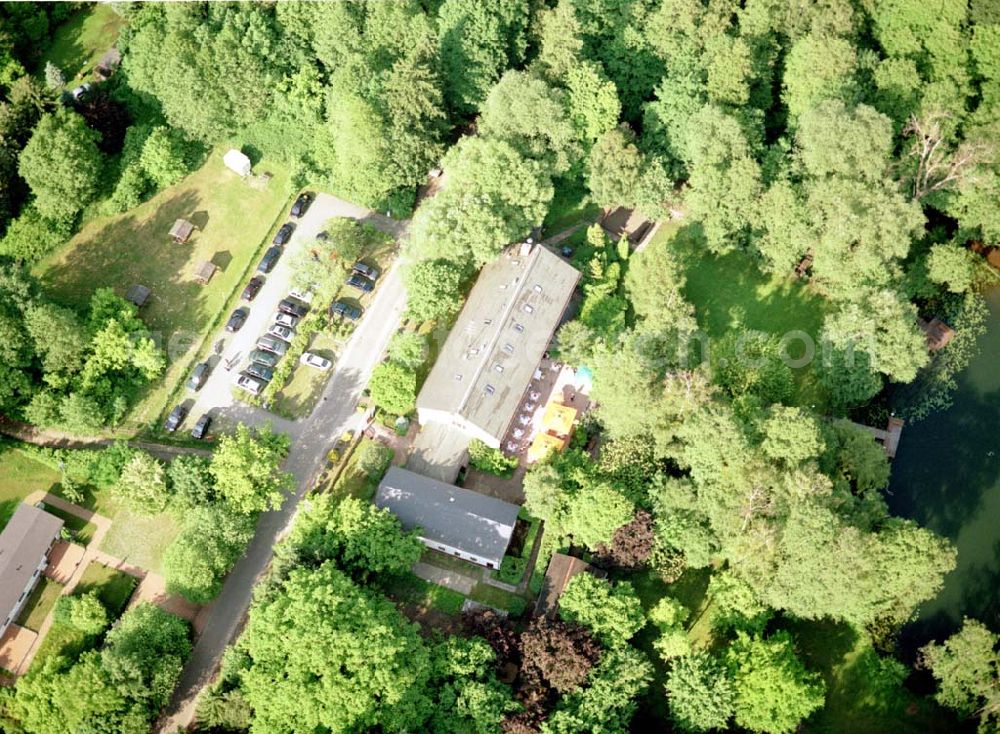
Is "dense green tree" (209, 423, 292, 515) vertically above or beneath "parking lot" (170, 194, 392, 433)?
beneath

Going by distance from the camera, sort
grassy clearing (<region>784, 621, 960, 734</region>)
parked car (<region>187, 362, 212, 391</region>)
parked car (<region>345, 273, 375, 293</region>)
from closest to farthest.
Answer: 1. grassy clearing (<region>784, 621, 960, 734</region>)
2. parked car (<region>187, 362, 212, 391</region>)
3. parked car (<region>345, 273, 375, 293</region>)

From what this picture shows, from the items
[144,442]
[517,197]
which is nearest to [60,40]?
[144,442]

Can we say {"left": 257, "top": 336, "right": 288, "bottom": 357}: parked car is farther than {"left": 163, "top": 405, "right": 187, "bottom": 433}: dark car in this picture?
Yes

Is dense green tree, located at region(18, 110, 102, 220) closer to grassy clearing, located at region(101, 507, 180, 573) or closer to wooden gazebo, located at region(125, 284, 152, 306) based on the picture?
wooden gazebo, located at region(125, 284, 152, 306)

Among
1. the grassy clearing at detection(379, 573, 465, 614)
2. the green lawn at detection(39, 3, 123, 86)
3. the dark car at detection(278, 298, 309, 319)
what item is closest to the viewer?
the grassy clearing at detection(379, 573, 465, 614)

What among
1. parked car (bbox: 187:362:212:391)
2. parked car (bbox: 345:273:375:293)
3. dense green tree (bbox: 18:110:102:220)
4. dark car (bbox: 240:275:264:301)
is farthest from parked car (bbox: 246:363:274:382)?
dense green tree (bbox: 18:110:102:220)

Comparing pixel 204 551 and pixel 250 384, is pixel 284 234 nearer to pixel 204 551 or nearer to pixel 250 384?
pixel 250 384

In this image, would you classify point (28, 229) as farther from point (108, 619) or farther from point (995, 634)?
point (995, 634)

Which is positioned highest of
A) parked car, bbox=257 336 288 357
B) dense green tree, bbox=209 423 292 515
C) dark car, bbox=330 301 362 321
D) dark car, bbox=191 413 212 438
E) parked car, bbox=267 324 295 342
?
dark car, bbox=330 301 362 321
